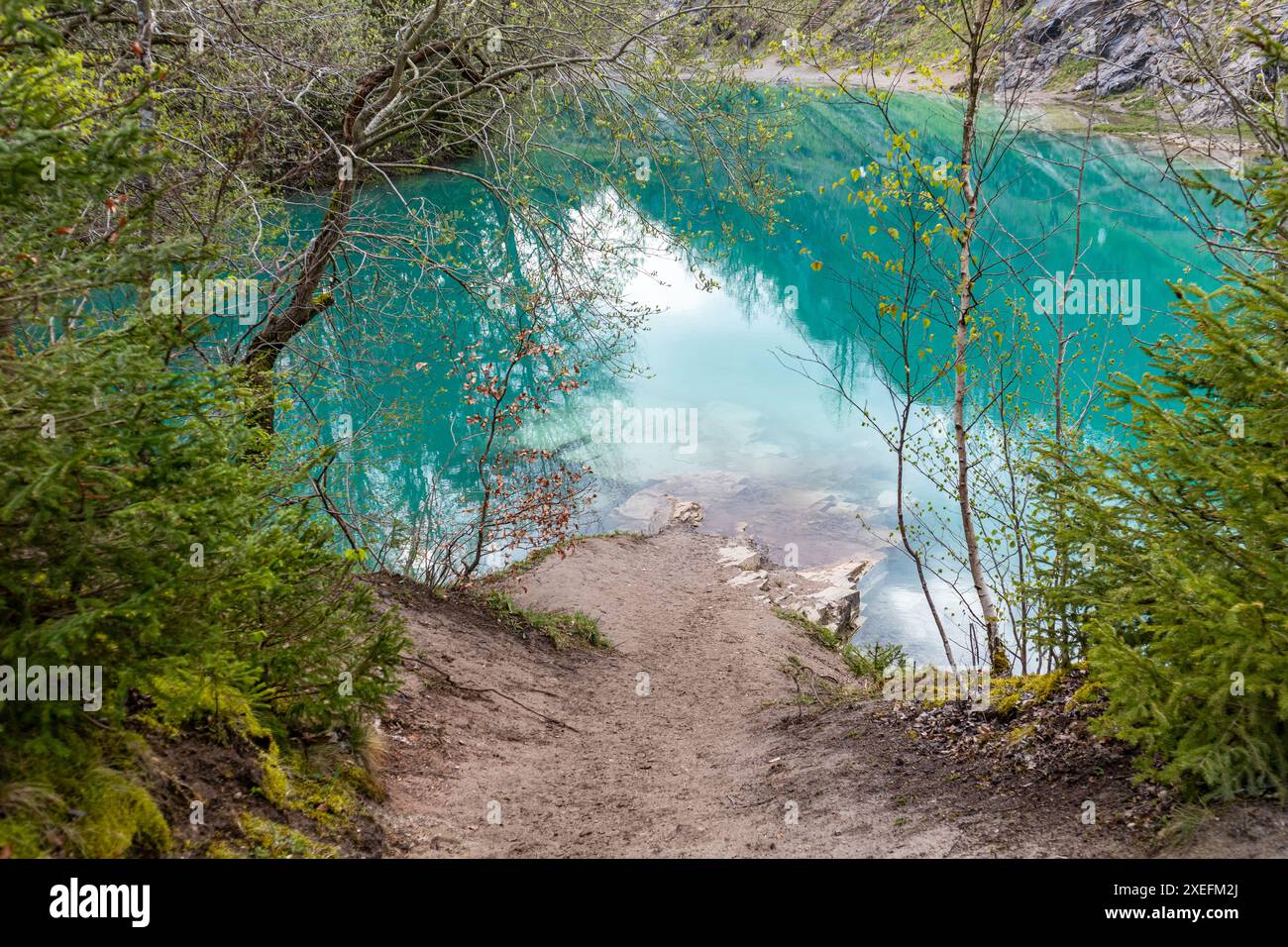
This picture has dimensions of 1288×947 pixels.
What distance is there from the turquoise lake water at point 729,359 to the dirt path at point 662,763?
2.37m

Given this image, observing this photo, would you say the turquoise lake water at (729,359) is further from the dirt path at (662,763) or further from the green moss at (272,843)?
the green moss at (272,843)

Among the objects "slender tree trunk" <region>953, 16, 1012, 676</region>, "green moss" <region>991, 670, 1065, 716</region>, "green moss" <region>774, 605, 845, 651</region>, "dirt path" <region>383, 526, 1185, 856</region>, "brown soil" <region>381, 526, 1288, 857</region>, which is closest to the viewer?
"brown soil" <region>381, 526, 1288, 857</region>

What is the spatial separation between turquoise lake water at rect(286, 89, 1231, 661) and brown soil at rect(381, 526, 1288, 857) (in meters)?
2.32

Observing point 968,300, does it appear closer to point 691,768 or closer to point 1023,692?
point 1023,692

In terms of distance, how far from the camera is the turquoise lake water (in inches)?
432

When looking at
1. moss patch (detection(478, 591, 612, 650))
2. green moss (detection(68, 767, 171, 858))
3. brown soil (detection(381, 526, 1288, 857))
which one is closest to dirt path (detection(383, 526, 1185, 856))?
brown soil (detection(381, 526, 1288, 857))

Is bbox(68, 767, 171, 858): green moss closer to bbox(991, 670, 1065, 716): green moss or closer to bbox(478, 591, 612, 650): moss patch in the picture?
bbox(991, 670, 1065, 716): green moss

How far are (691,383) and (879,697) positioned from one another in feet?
53.0

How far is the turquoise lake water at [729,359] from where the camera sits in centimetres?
1097

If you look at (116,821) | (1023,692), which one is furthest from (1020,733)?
(116,821)

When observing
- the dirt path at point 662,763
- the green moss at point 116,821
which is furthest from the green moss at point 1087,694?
the green moss at point 116,821

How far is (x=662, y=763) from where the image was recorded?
7.20m
